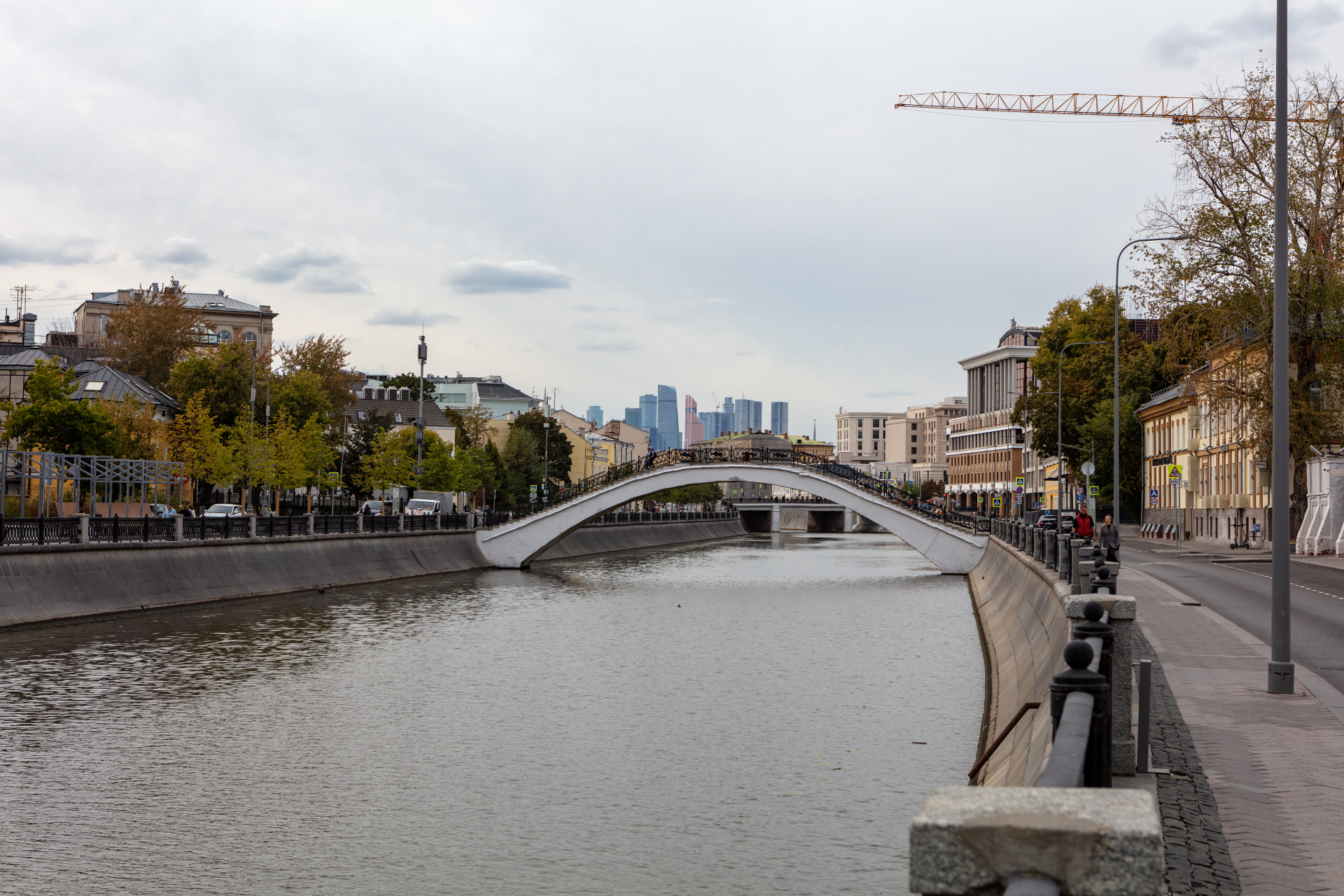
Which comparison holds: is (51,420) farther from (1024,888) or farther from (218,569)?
(1024,888)

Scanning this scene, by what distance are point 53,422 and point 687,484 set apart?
88.0 ft

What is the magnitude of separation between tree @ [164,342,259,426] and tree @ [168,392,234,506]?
5254mm

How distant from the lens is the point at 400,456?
2950 inches

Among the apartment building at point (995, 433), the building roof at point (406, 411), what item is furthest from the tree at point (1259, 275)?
the apartment building at point (995, 433)

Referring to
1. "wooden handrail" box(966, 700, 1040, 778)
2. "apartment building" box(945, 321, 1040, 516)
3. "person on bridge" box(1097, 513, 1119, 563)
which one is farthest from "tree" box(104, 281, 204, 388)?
"apartment building" box(945, 321, 1040, 516)

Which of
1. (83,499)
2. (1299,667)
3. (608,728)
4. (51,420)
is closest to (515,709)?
(608,728)

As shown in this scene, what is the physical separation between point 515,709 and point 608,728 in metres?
2.20

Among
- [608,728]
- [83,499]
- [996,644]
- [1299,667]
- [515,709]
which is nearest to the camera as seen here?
[1299,667]

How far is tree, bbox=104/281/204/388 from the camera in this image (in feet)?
288

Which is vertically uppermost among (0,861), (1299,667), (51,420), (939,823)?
(51,420)

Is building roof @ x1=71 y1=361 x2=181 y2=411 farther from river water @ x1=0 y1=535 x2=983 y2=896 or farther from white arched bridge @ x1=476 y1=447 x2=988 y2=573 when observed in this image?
river water @ x1=0 y1=535 x2=983 y2=896

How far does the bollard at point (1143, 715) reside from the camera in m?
9.55

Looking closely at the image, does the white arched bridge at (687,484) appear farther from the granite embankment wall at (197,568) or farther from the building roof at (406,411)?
the building roof at (406,411)

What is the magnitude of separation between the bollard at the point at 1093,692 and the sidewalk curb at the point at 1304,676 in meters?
7.71
